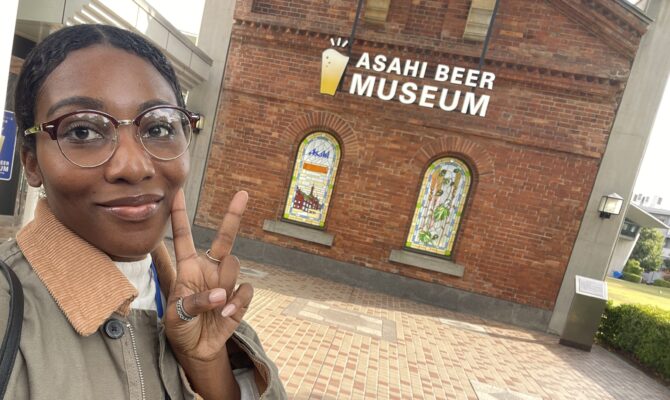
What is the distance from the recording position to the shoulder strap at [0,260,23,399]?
26.0 inches

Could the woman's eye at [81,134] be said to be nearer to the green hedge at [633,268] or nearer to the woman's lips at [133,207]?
the woman's lips at [133,207]

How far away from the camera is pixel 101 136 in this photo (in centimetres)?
90

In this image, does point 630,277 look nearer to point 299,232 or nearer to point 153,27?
point 299,232

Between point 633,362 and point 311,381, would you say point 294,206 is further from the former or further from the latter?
point 633,362

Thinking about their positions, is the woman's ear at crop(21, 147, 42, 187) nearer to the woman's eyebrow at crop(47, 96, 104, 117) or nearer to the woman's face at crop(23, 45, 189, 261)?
the woman's face at crop(23, 45, 189, 261)

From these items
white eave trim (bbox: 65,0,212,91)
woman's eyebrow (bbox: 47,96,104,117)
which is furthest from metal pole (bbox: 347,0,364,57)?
woman's eyebrow (bbox: 47,96,104,117)

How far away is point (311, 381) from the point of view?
11.7 feet

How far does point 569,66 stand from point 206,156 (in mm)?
7735

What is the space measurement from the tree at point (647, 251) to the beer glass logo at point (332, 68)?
46.6m

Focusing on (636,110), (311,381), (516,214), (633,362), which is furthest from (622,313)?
(311,381)

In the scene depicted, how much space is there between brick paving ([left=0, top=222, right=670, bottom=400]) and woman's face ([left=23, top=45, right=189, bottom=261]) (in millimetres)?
2939

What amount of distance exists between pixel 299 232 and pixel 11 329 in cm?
704

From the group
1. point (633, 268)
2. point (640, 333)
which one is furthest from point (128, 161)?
point (633, 268)

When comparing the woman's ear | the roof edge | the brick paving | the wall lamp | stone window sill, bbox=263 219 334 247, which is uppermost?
the roof edge
